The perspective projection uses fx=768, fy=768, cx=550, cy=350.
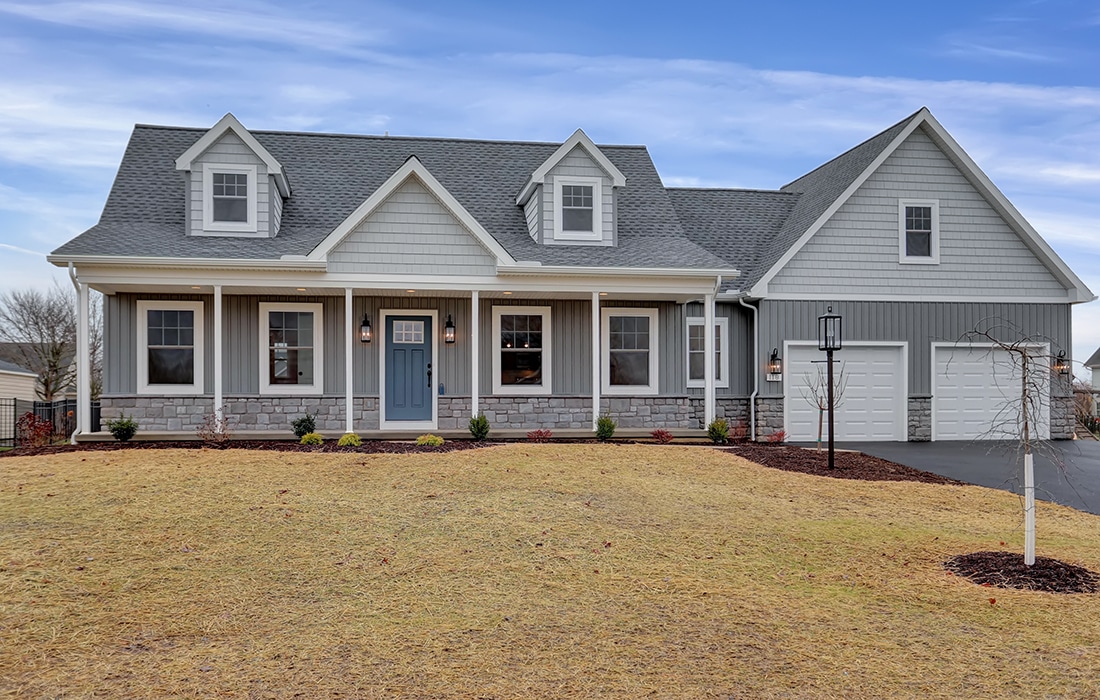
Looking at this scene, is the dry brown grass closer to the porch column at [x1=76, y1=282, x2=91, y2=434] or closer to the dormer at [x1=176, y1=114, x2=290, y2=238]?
the porch column at [x1=76, y1=282, x2=91, y2=434]

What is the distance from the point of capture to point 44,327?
36.9 meters

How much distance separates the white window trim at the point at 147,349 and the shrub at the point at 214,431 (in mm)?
816

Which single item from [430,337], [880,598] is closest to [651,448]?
[430,337]

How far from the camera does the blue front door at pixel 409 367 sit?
607 inches

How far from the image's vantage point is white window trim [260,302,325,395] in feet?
49.0

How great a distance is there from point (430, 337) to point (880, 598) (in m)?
11.2

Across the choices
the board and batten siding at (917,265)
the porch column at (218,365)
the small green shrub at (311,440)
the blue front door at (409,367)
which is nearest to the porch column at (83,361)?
the porch column at (218,365)

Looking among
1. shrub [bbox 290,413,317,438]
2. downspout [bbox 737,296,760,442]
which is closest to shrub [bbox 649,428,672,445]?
downspout [bbox 737,296,760,442]

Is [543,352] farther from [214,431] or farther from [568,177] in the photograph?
[214,431]

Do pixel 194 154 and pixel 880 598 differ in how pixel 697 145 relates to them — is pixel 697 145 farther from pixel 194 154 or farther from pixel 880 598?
pixel 880 598

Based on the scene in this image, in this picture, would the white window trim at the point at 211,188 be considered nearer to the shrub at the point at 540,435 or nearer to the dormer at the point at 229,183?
the dormer at the point at 229,183

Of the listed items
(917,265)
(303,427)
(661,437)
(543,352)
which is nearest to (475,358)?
(543,352)

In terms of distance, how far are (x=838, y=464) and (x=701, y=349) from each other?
197 inches

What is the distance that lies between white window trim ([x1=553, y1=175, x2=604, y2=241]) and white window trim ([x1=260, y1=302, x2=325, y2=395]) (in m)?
5.04
